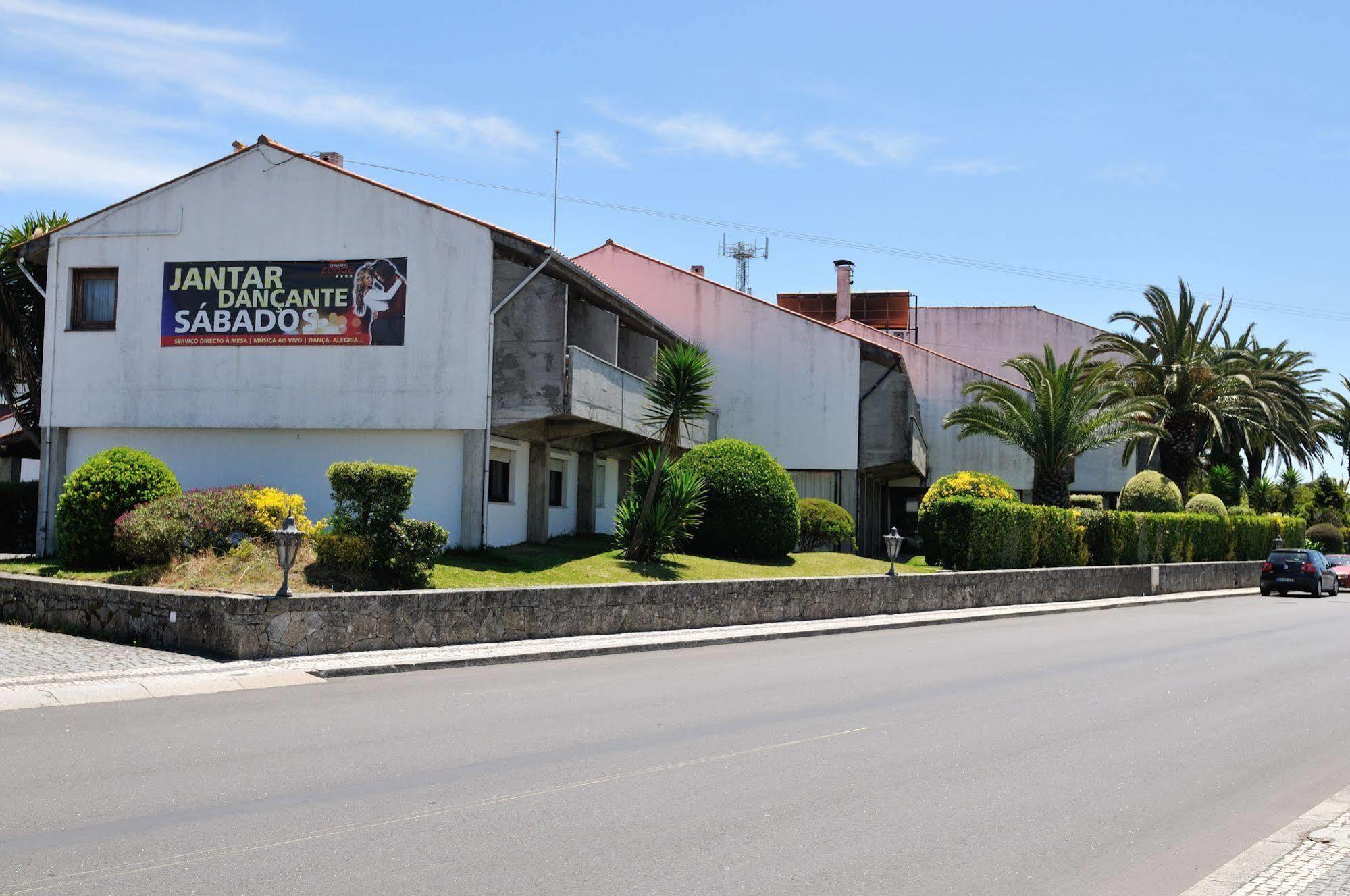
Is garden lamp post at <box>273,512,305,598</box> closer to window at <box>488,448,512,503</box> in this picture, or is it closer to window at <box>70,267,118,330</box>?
window at <box>488,448,512,503</box>

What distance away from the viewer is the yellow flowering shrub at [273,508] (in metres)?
18.5

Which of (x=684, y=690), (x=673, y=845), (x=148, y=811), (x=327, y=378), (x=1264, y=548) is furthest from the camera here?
(x=1264, y=548)

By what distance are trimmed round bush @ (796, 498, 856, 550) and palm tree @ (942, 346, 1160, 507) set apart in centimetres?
608

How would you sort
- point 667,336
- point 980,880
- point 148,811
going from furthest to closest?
point 667,336
point 148,811
point 980,880

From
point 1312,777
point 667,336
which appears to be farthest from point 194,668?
point 667,336

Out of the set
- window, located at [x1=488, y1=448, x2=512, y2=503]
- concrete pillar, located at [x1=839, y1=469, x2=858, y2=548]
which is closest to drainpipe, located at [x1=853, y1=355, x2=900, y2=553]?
concrete pillar, located at [x1=839, y1=469, x2=858, y2=548]

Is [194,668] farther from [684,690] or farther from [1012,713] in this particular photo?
[1012,713]

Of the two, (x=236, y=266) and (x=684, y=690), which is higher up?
(x=236, y=266)

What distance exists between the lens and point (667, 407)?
24.0 meters

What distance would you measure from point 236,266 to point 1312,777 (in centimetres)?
2151

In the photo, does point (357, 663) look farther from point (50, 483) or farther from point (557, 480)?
point (557, 480)

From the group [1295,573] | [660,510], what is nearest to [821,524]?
[660,510]

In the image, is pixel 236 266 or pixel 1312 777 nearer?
pixel 1312 777

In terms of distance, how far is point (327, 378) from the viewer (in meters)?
24.2
